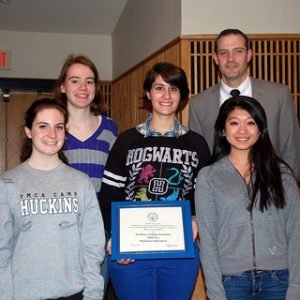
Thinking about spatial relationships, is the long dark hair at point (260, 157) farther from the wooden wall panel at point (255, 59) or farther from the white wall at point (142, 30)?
the white wall at point (142, 30)

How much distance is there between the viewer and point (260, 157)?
2102mm

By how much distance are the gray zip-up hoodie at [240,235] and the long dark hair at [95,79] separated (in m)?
1.04

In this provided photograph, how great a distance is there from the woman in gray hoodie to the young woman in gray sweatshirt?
1.84 ft

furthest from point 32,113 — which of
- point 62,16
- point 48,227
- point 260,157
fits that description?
point 62,16

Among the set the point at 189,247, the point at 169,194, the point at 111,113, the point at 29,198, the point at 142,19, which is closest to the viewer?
the point at 29,198

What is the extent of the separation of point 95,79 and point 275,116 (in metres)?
1.26

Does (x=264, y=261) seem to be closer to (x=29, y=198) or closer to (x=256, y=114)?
(x=256, y=114)

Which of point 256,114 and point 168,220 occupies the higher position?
point 256,114

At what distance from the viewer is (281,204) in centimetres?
198

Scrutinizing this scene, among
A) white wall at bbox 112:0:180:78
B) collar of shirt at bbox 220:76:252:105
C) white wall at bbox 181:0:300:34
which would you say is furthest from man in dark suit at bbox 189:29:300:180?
white wall at bbox 112:0:180:78

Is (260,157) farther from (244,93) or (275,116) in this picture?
(244,93)

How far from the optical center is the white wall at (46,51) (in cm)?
745

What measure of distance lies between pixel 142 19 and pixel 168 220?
411 centimetres

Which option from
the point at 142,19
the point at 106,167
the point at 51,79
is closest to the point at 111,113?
the point at 51,79
